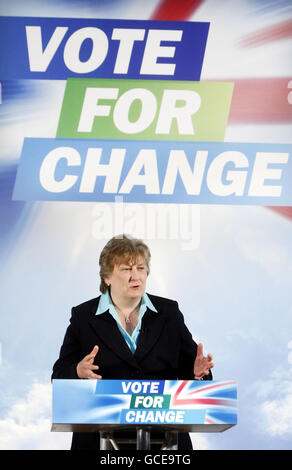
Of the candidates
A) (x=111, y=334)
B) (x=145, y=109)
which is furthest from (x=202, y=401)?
(x=145, y=109)

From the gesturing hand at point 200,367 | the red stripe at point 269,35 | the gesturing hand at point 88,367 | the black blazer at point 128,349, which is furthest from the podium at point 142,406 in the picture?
the red stripe at point 269,35

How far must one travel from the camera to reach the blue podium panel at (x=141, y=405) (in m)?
3.16

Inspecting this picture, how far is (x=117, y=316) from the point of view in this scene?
4.17 metres

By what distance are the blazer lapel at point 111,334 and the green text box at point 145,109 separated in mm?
1126

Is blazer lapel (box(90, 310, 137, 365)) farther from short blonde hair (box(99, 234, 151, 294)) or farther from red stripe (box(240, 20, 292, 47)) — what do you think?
red stripe (box(240, 20, 292, 47))

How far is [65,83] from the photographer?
4.82 m

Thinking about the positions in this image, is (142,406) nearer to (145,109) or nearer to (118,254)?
(118,254)

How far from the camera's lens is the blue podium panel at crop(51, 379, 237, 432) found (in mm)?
3158

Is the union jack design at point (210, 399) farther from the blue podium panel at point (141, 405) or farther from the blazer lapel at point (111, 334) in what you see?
the blazer lapel at point (111, 334)

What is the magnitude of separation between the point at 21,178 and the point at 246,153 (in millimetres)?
1212

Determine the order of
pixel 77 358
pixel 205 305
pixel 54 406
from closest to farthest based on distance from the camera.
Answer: pixel 54 406 < pixel 77 358 < pixel 205 305

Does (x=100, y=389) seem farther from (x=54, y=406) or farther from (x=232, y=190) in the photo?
(x=232, y=190)

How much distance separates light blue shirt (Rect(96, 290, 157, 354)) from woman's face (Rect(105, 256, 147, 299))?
4cm

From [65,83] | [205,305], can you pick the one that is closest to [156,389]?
[205,305]
